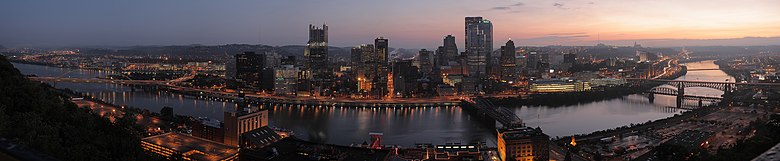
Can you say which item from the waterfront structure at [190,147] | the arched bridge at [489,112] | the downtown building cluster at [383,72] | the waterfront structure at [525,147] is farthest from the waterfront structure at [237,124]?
the downtown building cluster at [383,72]

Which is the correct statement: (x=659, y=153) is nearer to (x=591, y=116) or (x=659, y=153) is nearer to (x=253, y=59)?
(x=591, y=116)

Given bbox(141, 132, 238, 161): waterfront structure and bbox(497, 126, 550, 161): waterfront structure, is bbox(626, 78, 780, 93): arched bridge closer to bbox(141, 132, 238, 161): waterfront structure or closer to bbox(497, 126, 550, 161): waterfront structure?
bbox(497, 126, 550, 161): waterfront structure

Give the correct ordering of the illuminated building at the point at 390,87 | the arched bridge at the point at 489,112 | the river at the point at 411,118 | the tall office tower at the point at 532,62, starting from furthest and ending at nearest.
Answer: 1. the tall office tower at the point at 532,62
2. the illuminated building at the point at 390,87
3. the arched bridge at the point at 489,112
4. the river at the point at 411,118

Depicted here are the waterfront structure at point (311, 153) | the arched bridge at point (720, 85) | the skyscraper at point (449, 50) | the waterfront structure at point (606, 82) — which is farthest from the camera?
the skyscraper at point (449, 50)

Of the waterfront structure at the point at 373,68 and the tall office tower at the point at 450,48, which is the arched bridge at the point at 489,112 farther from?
the tall office tower at the point at 450,48

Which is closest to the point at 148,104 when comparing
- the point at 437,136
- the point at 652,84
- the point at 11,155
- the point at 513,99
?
the point at 437,136
